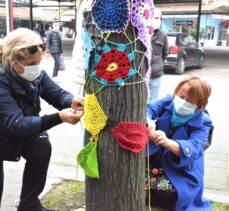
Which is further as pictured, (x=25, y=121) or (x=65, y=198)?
(x=65, y=198)

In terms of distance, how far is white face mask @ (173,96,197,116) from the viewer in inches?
103

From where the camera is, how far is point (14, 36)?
2428 mm

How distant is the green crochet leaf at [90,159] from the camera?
2193 mm

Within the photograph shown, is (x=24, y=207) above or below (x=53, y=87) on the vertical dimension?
below

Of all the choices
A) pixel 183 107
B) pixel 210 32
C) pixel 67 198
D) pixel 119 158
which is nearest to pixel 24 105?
pixel 119 158

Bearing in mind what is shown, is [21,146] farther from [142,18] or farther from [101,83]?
[142,18]

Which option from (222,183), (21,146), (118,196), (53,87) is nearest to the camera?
(118,196)

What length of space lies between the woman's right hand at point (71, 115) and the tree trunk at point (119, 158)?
0.54ft

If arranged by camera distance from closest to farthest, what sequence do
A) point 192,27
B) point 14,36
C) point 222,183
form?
1. point 14,36
2. point 222,183
3. point 192,27

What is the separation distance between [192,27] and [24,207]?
45600mm

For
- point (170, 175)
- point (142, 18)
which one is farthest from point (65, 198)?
point (142, 18)

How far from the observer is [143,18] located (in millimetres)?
2061

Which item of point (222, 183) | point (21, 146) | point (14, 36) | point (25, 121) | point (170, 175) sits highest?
point (14, 36)

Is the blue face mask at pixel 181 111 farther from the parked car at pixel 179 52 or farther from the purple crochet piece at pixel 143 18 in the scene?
the parked car at pixel 179 52
